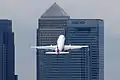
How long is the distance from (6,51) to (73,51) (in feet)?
26.0

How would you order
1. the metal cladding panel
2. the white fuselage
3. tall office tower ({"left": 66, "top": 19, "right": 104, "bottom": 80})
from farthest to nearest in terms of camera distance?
tall office tower ({"left": 66, "top": 19, "right": 104, "bottom": 80}), the metal cladding panel, the white fuselage

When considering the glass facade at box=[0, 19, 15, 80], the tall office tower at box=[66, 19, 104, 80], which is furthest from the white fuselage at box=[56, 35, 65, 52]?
the glass facade at box=[0, 19, 15, 80]

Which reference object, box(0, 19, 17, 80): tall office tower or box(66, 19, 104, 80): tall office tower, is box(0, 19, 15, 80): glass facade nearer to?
box(0, 19, 17, 80): tall office tower

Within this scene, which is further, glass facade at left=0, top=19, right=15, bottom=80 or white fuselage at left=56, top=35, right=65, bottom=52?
glass facade at left=0, top=19, right=15, bottom=80

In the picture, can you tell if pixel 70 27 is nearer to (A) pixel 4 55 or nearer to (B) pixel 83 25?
(B) pixel 83 25

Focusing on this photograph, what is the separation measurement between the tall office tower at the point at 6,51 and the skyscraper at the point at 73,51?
9.14ft

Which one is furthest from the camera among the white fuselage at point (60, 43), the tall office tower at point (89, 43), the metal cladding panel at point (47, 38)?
the tall office tower at point (89, 43)

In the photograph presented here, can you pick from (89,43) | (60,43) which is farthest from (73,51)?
(60,43)

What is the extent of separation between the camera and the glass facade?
5966cm

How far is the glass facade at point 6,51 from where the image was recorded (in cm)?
5966

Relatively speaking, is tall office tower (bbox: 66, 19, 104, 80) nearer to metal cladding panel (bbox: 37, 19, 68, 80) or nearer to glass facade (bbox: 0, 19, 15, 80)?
metal cladding panel (bbox: 37, 19, 68, 80)

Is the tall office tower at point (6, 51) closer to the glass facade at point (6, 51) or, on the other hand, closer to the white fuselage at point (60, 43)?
the glass facade at point (6, 51)

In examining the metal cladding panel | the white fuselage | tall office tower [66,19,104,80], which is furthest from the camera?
tall office tower [66,19,104,80]

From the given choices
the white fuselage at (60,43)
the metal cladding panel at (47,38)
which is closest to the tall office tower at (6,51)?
the metal cladding panel at (47,38)
